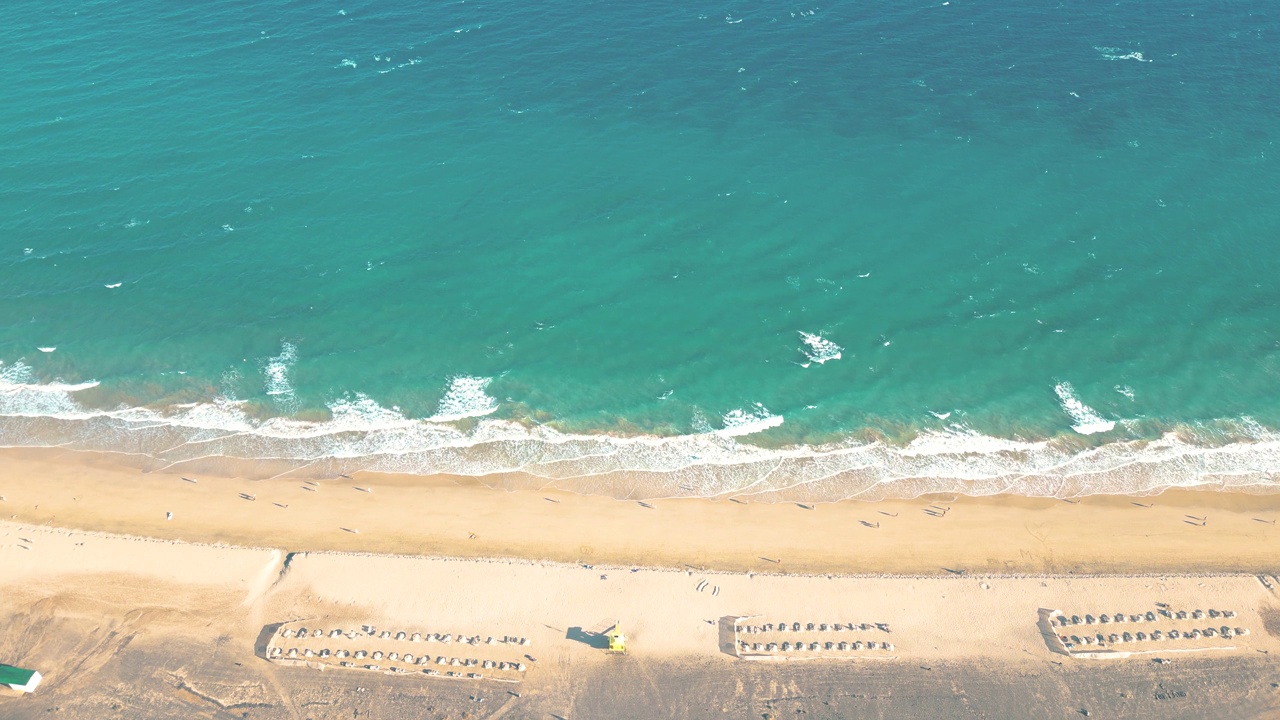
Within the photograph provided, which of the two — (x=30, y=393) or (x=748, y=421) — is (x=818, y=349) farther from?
(x=30, y=393)

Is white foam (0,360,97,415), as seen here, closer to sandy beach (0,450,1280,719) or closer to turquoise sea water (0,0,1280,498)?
turquoise sea water (0,0,1280,498)

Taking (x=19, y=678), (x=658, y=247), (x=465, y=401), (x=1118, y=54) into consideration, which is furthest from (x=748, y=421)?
(x=1118, y=54)

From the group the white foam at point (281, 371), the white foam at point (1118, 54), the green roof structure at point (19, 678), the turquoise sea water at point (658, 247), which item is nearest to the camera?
the green roof structure at point (19, 678)

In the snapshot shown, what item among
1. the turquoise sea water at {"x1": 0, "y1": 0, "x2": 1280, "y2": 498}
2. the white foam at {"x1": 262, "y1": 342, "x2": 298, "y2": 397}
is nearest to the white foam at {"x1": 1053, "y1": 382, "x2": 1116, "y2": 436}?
the turquoise sea water at {"x1": 0, "y1": 0, "x2": 1280, "y2": 498}

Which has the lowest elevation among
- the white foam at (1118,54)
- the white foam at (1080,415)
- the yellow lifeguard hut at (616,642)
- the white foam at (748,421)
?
the yellow lifeguard hut at (616,642)

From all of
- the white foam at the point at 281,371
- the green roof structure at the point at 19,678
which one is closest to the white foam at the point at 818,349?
the white foam at the point at 281,371

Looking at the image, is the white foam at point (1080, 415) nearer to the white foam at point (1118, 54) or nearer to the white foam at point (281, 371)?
the white foam at point (1118, 54)
